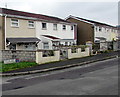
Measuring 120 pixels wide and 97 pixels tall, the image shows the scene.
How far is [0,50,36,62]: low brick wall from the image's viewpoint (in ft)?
53.5

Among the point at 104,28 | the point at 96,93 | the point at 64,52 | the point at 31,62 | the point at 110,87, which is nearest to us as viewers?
the point at 96,93

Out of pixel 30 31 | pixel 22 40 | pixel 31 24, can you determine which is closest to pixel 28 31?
pixel 30 31

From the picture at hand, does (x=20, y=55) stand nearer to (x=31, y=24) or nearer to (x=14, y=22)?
(x=14, y=22)

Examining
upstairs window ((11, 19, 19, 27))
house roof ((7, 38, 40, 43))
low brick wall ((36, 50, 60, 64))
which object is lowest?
low brick wall ((36, 50, 60, 64))

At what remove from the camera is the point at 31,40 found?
72.3 feet

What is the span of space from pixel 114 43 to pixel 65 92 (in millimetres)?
23880

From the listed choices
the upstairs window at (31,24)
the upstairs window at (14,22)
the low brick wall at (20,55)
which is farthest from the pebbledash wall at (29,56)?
the upstairs window at (31,24)

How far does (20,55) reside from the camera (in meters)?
16.9

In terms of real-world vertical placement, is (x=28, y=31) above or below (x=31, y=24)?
below

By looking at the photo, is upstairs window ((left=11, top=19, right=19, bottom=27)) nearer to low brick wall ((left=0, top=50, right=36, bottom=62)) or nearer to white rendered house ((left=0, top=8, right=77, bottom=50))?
white rendered house ((left=0, top=8, right=77, bottom=50))

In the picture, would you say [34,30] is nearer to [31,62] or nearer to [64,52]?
[64,52]

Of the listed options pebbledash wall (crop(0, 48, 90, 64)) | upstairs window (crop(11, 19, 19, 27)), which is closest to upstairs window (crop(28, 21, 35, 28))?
upstairs window (crop(11, 19, 19, 27))

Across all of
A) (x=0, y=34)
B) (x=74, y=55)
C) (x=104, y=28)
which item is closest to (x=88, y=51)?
(x=74, y=55)

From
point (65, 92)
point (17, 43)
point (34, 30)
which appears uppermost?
point (34, 30)
